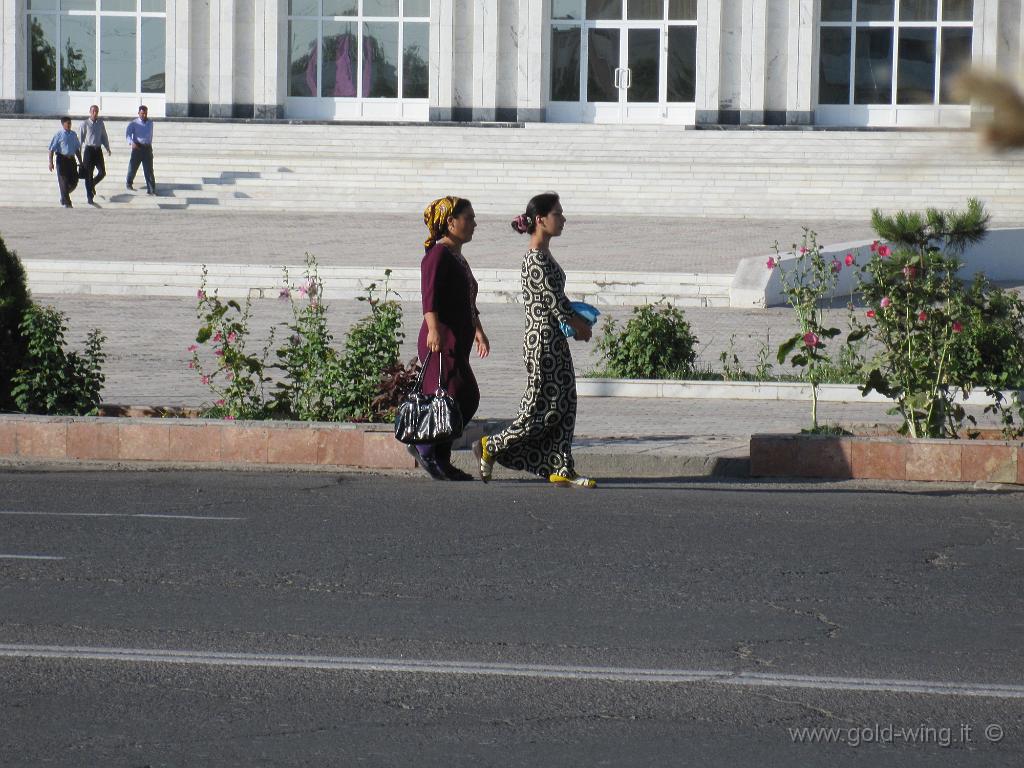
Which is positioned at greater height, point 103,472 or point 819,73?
point 819,73

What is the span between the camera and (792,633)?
5430 mm

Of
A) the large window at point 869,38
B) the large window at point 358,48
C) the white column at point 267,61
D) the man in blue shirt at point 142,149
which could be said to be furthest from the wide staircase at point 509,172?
the large window at point 358,48

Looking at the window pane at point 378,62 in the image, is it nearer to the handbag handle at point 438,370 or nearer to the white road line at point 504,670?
the handbag handle at point 438,370

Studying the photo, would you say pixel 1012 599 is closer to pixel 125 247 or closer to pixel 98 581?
pixel 98 581

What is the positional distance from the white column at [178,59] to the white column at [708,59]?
1387cm

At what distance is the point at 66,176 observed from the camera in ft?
101

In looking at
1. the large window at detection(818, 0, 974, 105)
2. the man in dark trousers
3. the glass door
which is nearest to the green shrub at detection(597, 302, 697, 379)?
the man in dark trousers

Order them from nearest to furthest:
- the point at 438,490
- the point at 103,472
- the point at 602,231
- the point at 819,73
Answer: the point at 438,490, the point at 103,472, the point at 602,231, the point at 819,73

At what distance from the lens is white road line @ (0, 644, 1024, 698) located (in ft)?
15.4

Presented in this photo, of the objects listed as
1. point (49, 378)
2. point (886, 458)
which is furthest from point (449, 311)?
point (49, 378)

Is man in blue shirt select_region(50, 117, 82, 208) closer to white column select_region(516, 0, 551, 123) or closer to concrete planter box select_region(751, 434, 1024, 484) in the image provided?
white column select_region(516, 0, 551, 123)

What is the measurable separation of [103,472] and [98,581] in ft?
11.9

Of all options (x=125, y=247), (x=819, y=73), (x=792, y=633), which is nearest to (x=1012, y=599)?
(x=792, y=633)

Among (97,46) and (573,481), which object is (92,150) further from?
A: (573,481)
